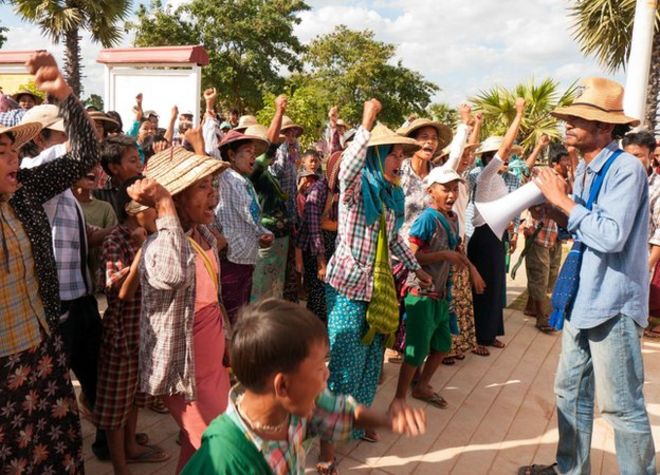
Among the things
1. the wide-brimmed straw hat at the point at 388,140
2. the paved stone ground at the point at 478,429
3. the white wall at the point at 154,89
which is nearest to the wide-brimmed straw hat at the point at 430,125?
the wide-brimmed straw hat at the point at 388,140

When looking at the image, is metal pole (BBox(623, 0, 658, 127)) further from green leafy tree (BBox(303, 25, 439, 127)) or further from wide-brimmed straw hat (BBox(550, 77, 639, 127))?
green leafy tree (BBox(303, 25, 439, 127))

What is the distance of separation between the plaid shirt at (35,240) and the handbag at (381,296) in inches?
61.7

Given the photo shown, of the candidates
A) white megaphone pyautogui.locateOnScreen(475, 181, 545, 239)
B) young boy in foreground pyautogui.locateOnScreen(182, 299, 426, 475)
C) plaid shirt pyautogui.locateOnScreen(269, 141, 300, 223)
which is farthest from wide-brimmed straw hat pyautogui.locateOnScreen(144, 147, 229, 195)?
plaid shirt pyautogui.locateOnScreen(269, 141, 300, 223)

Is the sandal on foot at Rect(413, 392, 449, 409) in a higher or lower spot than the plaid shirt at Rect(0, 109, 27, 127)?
lower

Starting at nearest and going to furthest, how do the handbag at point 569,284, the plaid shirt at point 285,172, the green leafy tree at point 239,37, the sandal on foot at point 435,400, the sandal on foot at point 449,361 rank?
the handbag at point 569,284 < the sandal on foot at point 435,400 < the sandal on foot at point 449,361 < the plaid shirt at point 285,172 < the green leafy tree at point 239,37

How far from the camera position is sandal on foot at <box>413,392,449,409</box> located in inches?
157

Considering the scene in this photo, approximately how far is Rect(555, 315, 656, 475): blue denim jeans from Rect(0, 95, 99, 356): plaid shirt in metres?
2.53

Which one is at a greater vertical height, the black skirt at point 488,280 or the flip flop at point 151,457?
the black skirt at point 488,280

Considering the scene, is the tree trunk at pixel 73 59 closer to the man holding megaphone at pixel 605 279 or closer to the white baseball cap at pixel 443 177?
the white baseball cap at pixel 443 177

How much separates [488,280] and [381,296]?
2.21 m

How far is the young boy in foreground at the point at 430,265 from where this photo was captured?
3588 millimetres

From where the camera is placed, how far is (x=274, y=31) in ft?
94.9

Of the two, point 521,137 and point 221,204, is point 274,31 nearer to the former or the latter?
point 521,137

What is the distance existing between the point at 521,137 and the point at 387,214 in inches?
534
